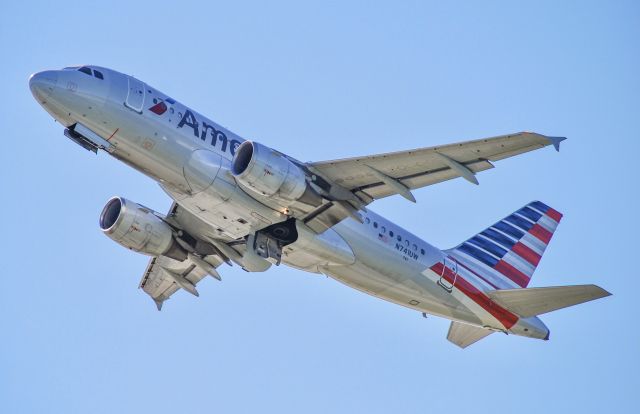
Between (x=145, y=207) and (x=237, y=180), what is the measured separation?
7.69 meters

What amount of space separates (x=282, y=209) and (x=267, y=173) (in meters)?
2.40

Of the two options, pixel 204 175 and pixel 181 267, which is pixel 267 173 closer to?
pixel 204 175

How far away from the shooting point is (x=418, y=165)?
3359cm

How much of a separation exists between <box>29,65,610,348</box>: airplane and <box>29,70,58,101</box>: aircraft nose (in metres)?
0.05

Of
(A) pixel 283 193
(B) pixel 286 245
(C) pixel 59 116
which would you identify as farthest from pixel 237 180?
(C) pixel 59 116

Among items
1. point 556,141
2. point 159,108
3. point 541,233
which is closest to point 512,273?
point 541,233

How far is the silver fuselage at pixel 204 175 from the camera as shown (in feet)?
109

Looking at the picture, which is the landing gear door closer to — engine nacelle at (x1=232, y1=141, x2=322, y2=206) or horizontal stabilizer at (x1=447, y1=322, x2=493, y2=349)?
engine nacelle at (x1=232, y1=141, x2=322, y2=206)

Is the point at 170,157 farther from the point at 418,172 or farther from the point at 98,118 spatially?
the point at 418,172

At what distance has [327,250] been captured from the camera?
119 ft

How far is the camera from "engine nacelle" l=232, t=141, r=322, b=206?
33.0m

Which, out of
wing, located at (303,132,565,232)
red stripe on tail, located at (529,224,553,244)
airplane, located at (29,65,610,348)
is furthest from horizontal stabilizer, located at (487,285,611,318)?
wing, located at (303,132,565,232)

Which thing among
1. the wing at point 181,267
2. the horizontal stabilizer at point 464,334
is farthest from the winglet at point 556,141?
the wing at point 181,267

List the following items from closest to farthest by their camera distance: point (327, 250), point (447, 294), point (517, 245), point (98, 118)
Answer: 1. point (98, 118)
2. point (327, 250)
3. point (447, 294)
4. point (517, 245)
